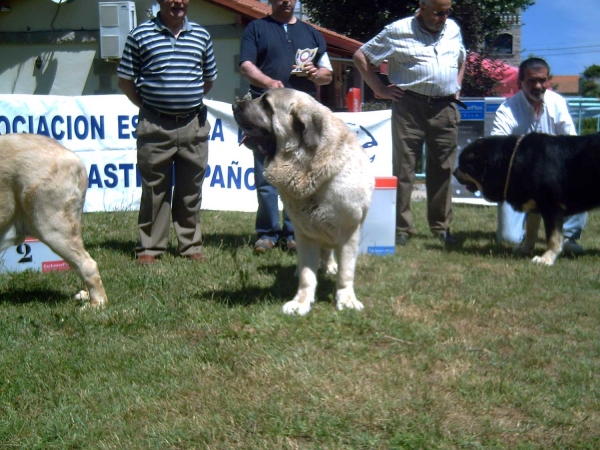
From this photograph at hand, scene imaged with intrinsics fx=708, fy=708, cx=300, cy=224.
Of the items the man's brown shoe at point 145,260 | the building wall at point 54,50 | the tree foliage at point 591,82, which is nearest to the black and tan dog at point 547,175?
the man's brown shoe at point 145,260

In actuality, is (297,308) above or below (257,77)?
below

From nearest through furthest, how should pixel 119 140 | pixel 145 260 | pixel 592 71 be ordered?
pixel 145 260 < pixel 119 140 < pixel 592 71

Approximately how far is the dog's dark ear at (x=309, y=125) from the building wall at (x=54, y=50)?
41.9 feet

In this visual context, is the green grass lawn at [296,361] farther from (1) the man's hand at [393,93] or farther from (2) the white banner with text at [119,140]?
(2) the white banner with text at [119,140]

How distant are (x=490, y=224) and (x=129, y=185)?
4.57 meters

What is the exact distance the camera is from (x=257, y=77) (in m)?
5.90

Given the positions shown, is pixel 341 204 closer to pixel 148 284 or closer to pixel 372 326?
pixel 372 326

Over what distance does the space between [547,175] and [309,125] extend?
279 centimetres

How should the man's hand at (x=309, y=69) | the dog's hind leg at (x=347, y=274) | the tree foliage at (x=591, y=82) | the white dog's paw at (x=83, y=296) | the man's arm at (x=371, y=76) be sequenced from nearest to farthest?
the dog's hind leg at (x=347, y=274) → the white dog's paw at (x=83, y=296) → the man's hand at (x=309, y=69) → the man's arm at (x=371, y=76) → the tree foliage at (x=591, y=82)

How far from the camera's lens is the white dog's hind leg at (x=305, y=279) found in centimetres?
452

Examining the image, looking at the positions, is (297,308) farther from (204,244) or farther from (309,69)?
(204,244)

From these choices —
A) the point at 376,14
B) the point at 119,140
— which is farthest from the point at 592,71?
the point at 119,140

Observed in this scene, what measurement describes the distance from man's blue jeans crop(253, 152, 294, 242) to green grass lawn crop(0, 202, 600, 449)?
0.79m

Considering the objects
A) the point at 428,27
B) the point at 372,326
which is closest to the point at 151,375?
the point at 372,326
